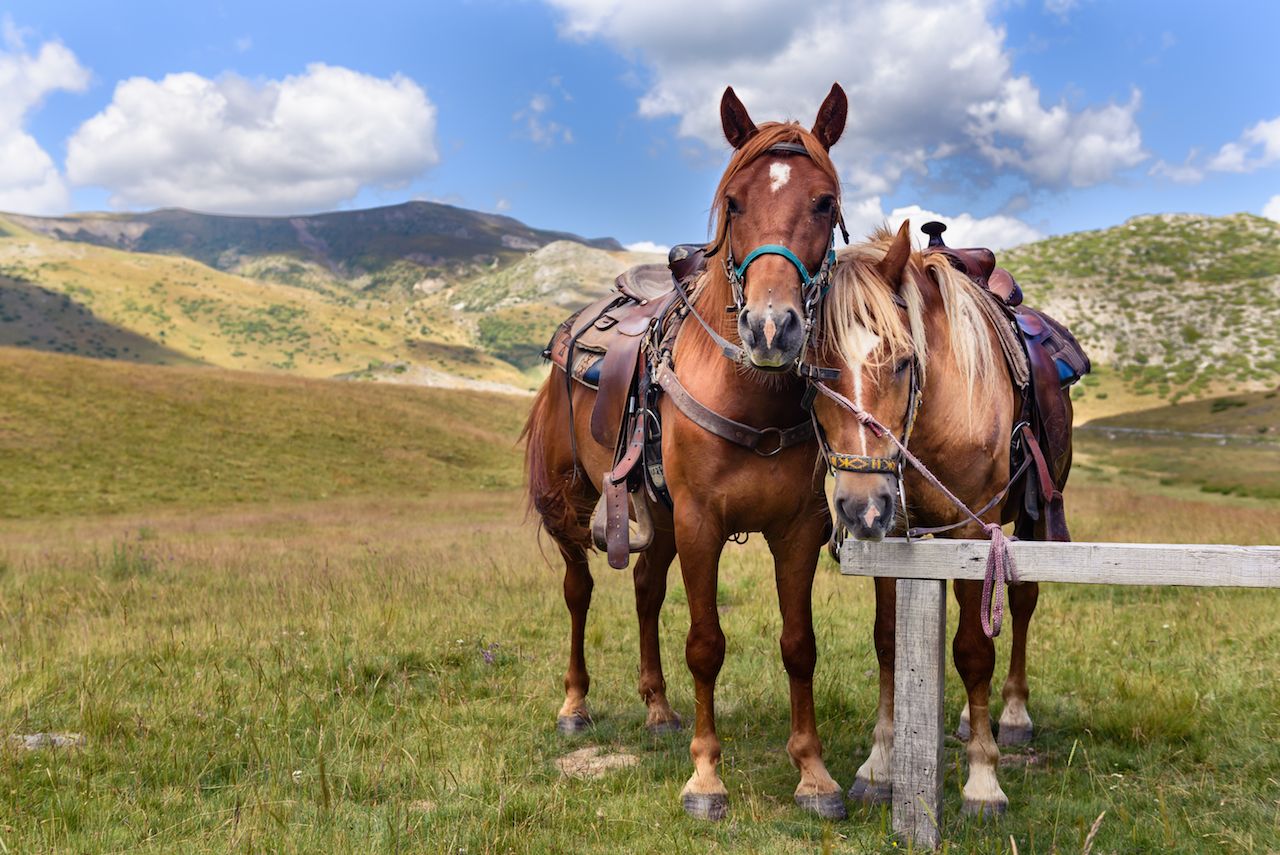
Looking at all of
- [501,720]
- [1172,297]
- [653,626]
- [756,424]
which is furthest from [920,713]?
[1172,297]

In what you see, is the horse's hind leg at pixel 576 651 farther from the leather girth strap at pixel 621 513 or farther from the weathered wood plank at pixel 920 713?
the weathered wood plank at pixel 920 713

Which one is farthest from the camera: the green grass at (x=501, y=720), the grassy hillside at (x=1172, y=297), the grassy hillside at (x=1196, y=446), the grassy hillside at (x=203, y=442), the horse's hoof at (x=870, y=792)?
the grassy hillside at (x=1172, y=297)

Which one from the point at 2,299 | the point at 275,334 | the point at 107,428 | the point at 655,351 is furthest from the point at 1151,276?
the point at 2,299

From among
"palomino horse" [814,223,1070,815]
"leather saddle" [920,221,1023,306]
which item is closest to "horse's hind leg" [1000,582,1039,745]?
"palomino horse" [814,223,1070,815]

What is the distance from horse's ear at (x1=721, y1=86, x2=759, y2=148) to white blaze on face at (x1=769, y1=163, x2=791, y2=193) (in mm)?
402

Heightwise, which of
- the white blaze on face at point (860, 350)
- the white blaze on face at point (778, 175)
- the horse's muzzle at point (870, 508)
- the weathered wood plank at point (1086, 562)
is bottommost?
the weathered wood plank at point (1086, 562)

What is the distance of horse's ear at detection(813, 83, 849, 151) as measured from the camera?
162 inches

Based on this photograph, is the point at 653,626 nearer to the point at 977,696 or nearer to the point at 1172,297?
the point at 977,696

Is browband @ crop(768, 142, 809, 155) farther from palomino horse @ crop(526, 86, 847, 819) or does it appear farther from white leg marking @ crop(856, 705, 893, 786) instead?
white leg marking @ crop(856, 705, 893, 786)

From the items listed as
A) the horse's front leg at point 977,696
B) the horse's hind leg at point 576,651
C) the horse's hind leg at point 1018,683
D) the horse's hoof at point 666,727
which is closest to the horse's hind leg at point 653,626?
the horse's hoof at point 666,727

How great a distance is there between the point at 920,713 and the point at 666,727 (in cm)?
249

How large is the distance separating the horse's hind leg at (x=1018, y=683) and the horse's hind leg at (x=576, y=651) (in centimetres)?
274

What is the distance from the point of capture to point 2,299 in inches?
4336

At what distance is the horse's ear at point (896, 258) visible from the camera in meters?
3.90
